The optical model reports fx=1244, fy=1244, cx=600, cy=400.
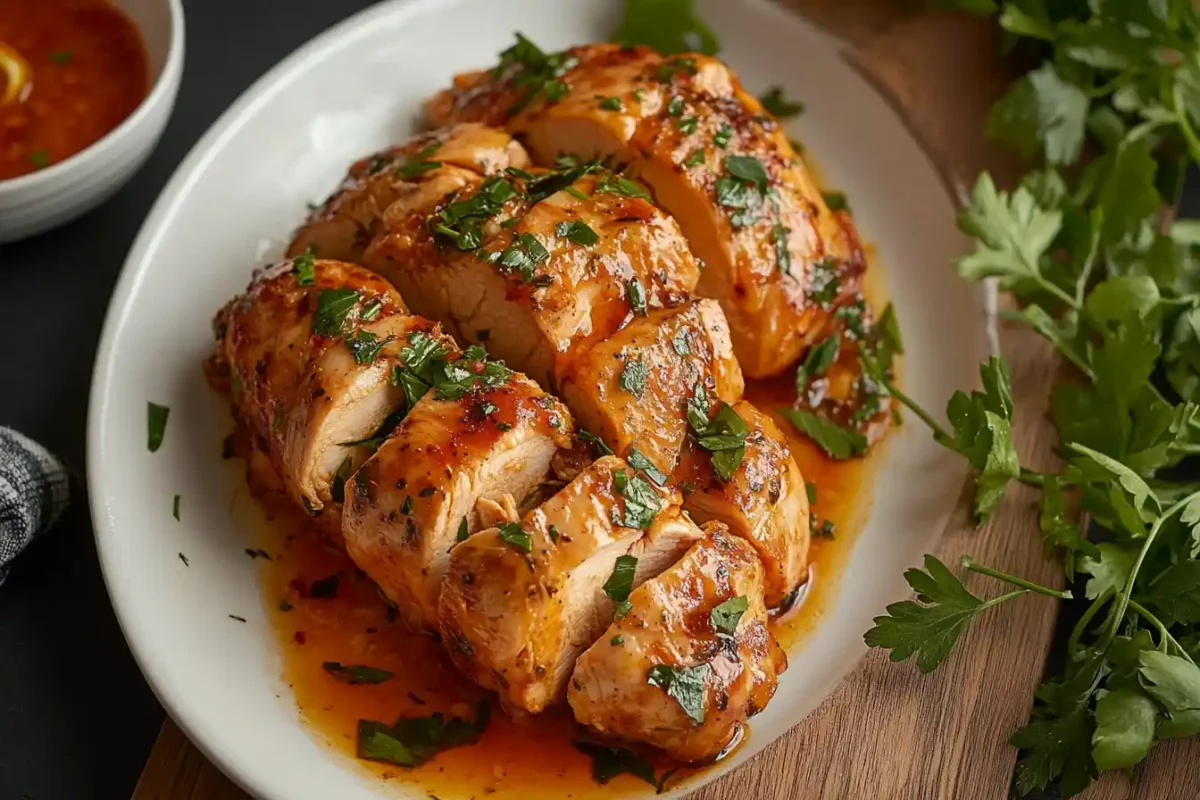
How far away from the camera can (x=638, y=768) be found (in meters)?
3.30

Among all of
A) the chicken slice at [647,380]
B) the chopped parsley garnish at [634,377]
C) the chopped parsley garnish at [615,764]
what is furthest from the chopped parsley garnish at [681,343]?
the chopped parsley garnish at [615,764]

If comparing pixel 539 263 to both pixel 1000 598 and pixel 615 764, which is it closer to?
pixel 615 764

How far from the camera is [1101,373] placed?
3.78 meters

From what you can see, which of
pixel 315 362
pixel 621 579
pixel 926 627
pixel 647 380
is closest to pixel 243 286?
pixel 315 362

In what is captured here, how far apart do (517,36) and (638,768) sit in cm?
252

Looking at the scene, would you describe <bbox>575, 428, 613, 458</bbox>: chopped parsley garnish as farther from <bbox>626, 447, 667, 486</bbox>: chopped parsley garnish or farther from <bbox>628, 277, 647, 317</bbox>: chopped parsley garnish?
<bbox>628, 277, 647, 317</bbox>: chopped parsley garnish

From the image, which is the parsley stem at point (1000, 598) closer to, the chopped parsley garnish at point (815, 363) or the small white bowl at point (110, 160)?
the chopped parsley garnish at point (815, 363)

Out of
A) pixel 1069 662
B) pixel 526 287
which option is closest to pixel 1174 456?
pixel 1069 662

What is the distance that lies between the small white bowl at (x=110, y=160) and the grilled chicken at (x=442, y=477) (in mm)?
1526

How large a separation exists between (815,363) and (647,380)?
1029mm

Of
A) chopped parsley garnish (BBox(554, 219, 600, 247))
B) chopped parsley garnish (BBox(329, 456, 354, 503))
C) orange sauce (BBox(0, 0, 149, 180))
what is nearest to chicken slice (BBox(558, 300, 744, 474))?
chopped parsley garnish (BBox(554, 219, 600, 247))

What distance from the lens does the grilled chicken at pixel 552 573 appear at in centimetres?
291

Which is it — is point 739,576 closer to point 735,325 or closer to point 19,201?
point 735,325

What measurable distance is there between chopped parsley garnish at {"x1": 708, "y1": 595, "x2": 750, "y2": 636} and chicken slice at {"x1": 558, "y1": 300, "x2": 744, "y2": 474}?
1.28 ft
